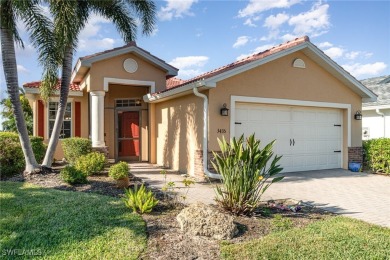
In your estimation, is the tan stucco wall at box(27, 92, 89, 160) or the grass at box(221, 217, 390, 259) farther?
the tan stucco wall at box(27, 92, 89, 160)

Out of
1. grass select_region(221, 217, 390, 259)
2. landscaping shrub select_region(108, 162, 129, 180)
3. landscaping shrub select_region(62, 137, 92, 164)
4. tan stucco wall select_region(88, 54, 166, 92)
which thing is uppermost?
tan stucco wall select_region(88, 54, 166, 92)

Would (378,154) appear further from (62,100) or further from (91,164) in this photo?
(62,100)

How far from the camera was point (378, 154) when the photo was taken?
12.6 metres

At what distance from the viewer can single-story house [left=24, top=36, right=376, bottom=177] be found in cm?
1020

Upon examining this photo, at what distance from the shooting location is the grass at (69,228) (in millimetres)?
4430

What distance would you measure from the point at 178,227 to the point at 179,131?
659 centimetres

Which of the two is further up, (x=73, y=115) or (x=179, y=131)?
(x=73, y=115)

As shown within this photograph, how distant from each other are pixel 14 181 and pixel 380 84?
20869 millimetres

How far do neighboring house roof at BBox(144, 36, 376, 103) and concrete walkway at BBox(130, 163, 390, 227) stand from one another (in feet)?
10.2

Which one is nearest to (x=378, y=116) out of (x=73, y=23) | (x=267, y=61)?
(x=267, y=61)

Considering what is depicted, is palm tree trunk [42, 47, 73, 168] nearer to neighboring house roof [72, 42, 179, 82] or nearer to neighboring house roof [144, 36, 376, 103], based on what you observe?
neighboring house roof [72, 42, 179, 82]

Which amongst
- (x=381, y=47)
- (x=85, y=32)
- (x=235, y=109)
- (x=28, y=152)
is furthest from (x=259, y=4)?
(x=28, y=152)

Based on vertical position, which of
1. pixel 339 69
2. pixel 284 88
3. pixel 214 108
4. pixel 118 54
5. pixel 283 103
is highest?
pixel 118 54

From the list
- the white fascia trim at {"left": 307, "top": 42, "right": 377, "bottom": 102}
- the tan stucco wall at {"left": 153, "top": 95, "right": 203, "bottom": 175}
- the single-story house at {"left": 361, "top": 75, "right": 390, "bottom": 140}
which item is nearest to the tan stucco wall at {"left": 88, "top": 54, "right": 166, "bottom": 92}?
the tan stucco wall at {"left": 153, "top": 95, "right": 203, "bottom": 175}
